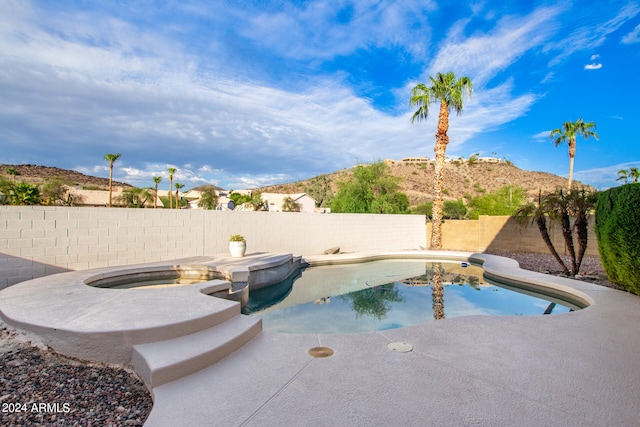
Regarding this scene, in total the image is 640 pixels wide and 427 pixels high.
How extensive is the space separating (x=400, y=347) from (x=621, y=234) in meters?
4.48

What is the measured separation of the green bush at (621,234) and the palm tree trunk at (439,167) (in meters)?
8.19

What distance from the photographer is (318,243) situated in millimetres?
12406

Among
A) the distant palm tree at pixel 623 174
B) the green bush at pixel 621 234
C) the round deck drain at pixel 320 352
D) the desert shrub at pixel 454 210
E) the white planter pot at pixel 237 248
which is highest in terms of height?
the distant palm tree at pixel 623 174

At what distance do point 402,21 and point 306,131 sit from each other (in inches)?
384

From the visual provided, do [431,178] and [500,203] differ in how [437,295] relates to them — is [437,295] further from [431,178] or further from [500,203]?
[431,178]

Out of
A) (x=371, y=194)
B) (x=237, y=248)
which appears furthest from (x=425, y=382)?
(x=371, y=194)

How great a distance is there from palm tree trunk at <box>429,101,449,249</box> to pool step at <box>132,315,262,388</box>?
1223 cm

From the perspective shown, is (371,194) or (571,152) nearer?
(371,194)

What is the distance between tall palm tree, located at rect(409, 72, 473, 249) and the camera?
13391 mm

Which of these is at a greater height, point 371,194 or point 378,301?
point 371,194

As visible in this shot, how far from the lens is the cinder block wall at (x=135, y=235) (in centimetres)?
612

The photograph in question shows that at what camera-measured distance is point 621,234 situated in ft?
16.1

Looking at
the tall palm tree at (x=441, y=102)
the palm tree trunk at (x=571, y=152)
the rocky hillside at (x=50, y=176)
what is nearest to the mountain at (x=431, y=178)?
the rocky hillside at (x=50, y=176)

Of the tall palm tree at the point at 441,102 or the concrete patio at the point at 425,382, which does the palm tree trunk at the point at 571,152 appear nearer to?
the tall palm tree at the point at 441,102
